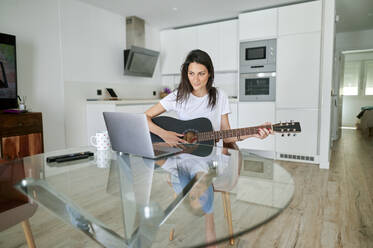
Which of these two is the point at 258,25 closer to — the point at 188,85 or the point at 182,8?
the point at 182,8

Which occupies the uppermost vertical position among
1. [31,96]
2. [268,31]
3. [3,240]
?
[268,31]

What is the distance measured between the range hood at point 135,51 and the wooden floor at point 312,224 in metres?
2.83

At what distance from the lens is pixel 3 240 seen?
1718 mm

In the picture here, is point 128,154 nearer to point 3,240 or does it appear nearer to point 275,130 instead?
point 275,130

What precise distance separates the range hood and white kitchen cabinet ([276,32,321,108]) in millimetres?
2213

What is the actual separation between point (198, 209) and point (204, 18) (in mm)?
4281

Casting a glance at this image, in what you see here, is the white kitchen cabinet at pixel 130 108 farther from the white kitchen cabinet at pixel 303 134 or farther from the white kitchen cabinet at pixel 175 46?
the white kitchen cabinet at pixel 303 134

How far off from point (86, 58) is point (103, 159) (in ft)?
9.08

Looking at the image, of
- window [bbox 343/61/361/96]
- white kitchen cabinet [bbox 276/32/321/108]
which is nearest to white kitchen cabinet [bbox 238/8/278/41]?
white kitchen cabinet [bbox 276/32/321/108]

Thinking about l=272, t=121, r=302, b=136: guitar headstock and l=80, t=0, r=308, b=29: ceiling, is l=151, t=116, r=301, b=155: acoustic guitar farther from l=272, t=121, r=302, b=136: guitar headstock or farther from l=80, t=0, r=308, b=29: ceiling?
l=80, t=0, r=308, b=29: ceiling

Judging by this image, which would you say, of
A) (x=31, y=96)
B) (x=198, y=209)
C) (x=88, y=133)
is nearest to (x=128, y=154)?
(x=198, y=209)

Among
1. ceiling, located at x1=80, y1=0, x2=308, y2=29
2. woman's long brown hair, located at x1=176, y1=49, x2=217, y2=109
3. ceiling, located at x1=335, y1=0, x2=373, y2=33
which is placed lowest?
woman's long brown hair, located at x1=176, y1=49, x2=217, y2=109

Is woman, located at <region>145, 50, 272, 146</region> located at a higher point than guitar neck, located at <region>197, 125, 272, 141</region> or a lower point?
higher

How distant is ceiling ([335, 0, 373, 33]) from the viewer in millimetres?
4450
